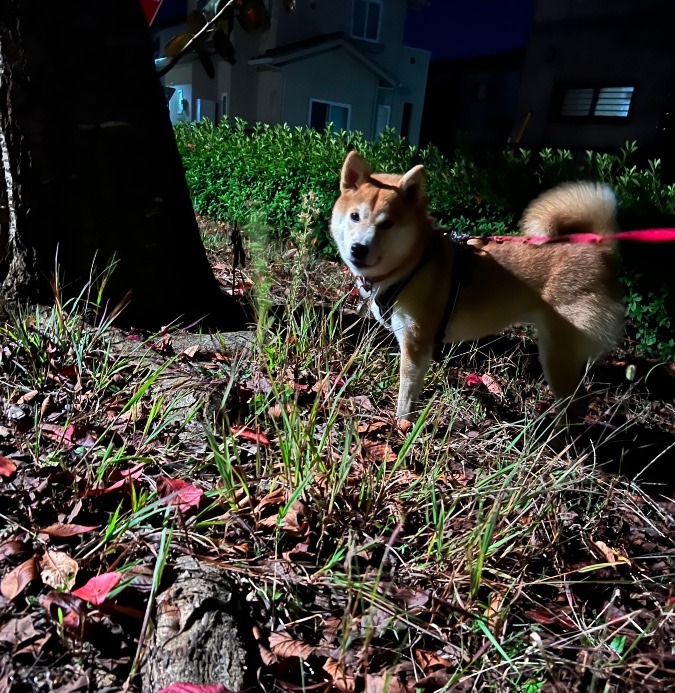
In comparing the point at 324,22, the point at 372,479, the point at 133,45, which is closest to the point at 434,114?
the point at 324,22

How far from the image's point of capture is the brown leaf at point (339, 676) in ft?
4.35

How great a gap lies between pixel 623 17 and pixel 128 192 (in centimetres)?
1426

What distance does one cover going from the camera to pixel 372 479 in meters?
1.85

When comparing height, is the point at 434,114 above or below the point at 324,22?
below

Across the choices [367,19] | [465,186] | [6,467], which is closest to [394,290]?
[6,467]

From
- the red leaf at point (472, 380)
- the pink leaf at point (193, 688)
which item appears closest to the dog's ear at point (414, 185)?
the red leaf at point (472, 380)

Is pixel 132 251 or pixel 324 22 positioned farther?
pixel 324 22

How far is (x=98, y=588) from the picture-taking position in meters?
1.36

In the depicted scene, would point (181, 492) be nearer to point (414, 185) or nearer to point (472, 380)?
point (414, 185)

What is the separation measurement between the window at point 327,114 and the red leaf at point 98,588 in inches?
603

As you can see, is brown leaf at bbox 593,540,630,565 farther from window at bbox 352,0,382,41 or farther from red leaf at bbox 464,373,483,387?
window at bbox 352,0,382,41

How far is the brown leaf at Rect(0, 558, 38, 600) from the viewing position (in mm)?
1377

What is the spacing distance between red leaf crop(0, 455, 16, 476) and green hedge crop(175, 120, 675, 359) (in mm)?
1158

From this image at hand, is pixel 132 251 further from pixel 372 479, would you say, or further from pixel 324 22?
pixel 324 22
